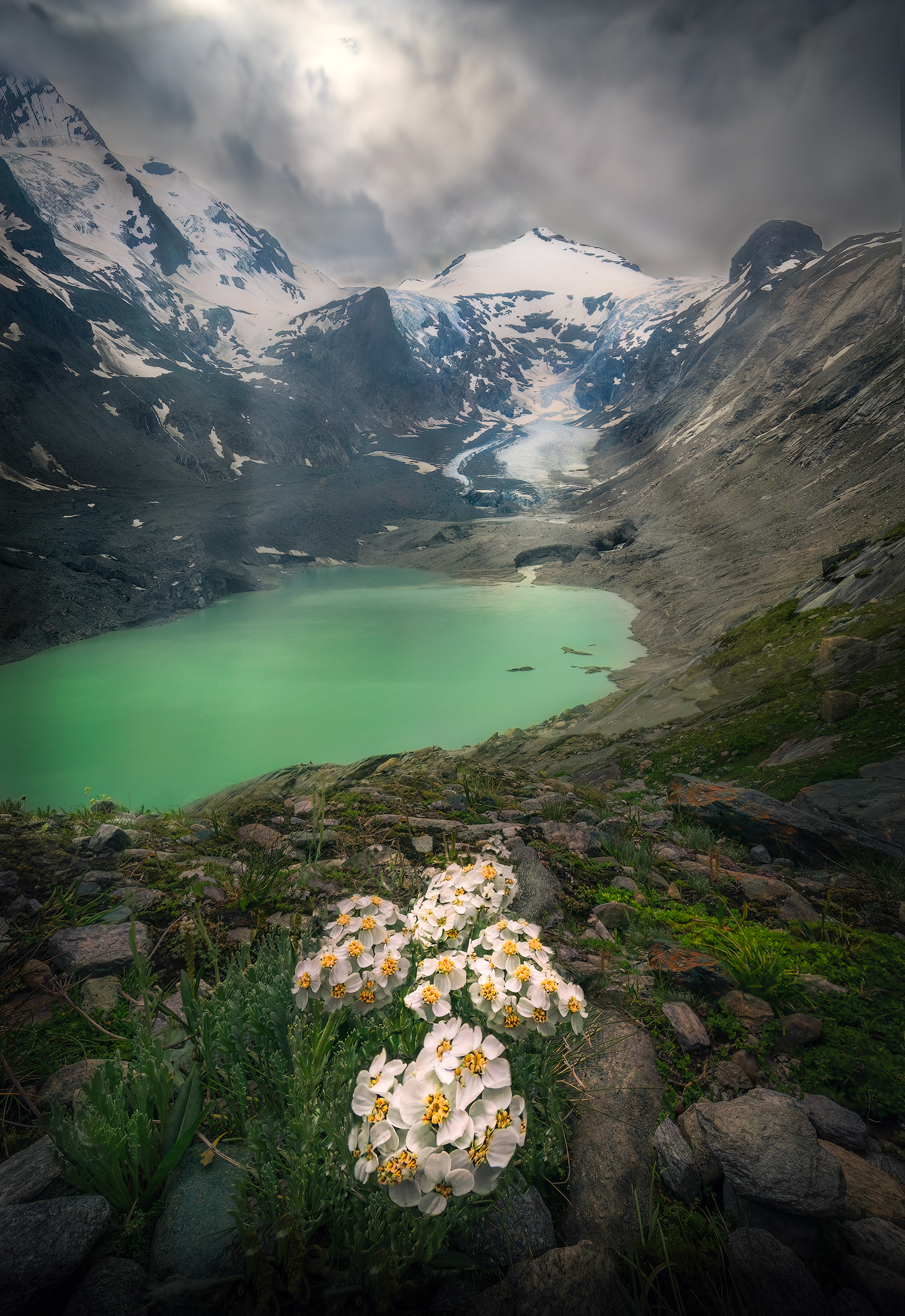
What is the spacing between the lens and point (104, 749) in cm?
983

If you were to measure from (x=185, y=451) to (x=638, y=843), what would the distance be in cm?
7665

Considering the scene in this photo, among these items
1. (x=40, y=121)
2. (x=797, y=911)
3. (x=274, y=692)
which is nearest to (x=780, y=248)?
(x=274, y=692)

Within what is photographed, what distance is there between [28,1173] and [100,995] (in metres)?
0.87

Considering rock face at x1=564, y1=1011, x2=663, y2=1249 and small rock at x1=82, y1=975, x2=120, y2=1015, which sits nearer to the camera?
rock face at x1=564, y1=1011, x2=663, y2=1249

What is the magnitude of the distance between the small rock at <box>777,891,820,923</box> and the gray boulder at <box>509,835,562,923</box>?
3.92 feet

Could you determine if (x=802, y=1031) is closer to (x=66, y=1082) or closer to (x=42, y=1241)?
(x=42, y=1241)

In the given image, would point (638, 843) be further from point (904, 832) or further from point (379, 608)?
point (379, 608)

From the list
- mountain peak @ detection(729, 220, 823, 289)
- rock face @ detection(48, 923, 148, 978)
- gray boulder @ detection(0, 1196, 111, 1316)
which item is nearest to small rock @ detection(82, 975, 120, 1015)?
rock face @ detection(48, 923, 148, 978)

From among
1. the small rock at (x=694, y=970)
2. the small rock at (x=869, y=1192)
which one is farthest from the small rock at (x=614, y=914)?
the small rock at (x=869, y=1192)

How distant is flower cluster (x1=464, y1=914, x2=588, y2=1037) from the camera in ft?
4.87

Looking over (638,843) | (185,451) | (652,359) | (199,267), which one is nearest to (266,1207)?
(638,843)

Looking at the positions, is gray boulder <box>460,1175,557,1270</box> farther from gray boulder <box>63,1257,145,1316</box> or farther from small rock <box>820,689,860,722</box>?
small rock <box>820,689,860,722</box>

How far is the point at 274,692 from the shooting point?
42.3 feet

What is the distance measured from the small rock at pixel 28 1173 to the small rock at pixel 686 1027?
197 centimetres
